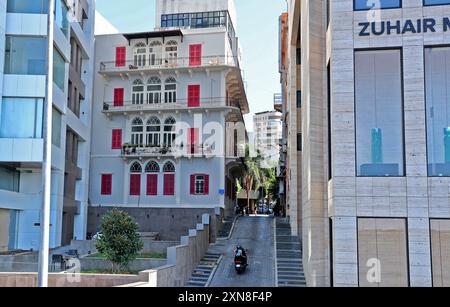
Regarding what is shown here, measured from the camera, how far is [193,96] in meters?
34.9

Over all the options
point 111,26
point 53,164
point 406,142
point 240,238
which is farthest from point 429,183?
point 111,26

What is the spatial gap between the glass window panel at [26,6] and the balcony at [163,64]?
9.24m

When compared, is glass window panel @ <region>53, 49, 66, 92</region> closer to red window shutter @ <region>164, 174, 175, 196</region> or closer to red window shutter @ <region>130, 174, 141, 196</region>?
red window shutter @ <region>130, 174, 141, 196</region>

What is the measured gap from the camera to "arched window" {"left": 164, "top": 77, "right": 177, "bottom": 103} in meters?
35.4

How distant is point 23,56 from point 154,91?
36.0 feet

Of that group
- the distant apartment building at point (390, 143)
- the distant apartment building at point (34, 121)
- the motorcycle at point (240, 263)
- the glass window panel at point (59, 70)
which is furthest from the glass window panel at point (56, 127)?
the distant apartment building at point (390, 143)

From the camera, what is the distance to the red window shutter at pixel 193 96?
34781mm

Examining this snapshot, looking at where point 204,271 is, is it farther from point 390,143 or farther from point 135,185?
point 135,185

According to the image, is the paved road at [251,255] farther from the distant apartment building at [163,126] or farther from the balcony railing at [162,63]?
the balcony railing at [162,63]

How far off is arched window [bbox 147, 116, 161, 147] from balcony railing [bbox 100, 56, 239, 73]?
385 centimetres

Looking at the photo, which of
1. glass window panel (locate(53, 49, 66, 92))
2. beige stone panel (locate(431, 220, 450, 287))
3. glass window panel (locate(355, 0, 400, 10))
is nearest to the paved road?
beige stone panel (locate(431, 220, 450, 287))
